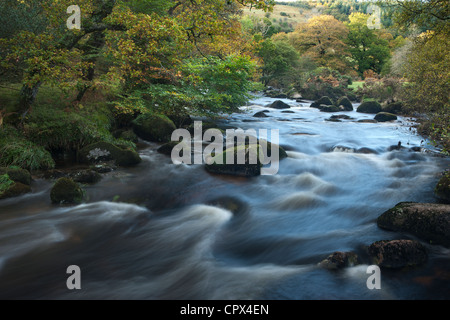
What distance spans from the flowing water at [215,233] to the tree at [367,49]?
48481 millimetres

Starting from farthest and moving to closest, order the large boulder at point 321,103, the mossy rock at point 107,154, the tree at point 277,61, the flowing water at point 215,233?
1. the tree at point 277,61
2. the large boulder at point 321,103
3. the mossy rock at point 107,154
4. the flowing water at point 215,233

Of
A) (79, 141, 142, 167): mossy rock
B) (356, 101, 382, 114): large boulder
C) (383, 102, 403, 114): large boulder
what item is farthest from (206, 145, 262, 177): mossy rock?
(356, 101, 382, 114): large boulder

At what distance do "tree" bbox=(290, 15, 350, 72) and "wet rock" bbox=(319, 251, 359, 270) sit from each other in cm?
5066

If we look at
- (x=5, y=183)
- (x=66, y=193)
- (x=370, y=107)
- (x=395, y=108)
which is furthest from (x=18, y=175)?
(x=370, y=107)

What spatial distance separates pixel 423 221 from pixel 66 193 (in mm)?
7327

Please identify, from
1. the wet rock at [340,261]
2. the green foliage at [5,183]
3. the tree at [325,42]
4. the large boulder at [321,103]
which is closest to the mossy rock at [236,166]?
the wet rock at [340,261]

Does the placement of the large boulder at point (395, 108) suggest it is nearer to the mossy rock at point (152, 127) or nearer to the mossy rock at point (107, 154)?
the mossy rock at point (152, 127)

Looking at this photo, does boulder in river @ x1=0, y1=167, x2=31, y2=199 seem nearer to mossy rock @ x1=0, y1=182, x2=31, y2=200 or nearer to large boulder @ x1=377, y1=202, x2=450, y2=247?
mossy rock @ x1=0, y1=182, x2=31, y2=200

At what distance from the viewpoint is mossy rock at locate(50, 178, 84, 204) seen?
22.5 ft

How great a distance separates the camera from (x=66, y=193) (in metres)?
6.90

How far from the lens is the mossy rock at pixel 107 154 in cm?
914

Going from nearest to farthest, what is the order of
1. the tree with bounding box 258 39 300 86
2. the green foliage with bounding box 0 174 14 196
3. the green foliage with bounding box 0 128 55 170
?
the green foliage with bounding box 0 174 14 196 < the green foliage with bounding box 0 128 55 170 < the tree with bounding box 258 39 300 86
